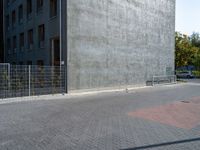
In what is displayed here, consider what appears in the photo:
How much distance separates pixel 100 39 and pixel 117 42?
1935 millimetres

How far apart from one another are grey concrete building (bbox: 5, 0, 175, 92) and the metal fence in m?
1.02

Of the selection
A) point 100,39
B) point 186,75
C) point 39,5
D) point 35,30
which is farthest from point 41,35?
point 186,75

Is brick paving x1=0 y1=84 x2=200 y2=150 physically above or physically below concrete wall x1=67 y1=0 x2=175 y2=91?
below

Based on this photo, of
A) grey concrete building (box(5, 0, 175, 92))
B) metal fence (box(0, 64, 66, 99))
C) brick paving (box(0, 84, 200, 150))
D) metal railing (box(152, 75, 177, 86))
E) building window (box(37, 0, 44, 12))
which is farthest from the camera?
metal railing (box(152, 75, 177, 86))

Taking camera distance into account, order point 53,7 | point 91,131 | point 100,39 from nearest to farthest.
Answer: point 91,131 → point 100,39 → point 53,7

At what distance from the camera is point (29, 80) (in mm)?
13906

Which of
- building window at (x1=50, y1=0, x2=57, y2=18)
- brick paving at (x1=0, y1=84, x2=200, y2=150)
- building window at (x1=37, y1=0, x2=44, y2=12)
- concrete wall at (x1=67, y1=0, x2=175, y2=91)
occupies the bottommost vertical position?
brick paving at (x1=0, y1=84, x2=200, y2=150)

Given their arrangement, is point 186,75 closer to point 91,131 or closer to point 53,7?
point 53,7

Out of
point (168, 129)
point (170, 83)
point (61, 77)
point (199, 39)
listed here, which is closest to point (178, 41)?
point (170, 83)

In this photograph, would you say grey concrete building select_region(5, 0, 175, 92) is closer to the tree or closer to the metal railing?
the metal railing

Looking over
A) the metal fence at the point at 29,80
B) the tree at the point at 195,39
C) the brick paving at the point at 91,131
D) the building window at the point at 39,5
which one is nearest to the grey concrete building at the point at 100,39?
the building window at the point at 39,5

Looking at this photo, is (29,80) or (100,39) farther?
(100,39)

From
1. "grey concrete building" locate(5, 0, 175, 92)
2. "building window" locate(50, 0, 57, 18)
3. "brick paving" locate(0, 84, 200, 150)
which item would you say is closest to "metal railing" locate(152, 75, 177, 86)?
"grey concrete building" locate(5, 0, 175, 92)

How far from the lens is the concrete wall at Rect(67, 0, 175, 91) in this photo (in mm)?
16875
